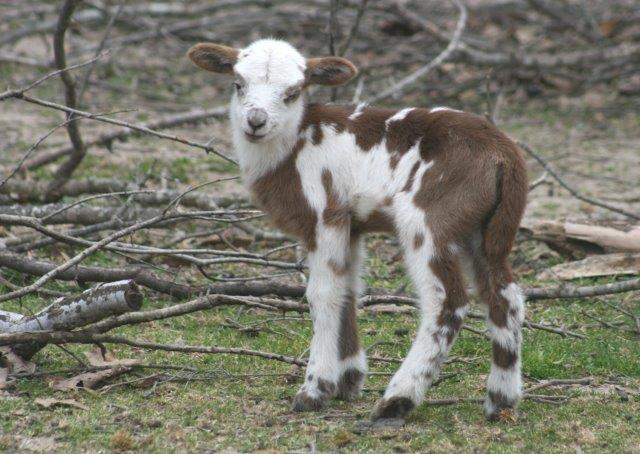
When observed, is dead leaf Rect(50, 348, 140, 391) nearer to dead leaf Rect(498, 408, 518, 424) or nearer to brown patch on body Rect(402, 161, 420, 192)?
brown patch on body Rect(402, 161, 420, 192)

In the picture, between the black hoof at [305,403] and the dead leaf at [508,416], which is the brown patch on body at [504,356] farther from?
the black hoof at [305,403]

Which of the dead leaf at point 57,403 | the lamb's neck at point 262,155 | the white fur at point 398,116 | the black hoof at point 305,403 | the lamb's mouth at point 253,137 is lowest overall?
the black hoof at point 305,403

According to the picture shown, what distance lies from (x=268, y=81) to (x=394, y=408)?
1.94 meters

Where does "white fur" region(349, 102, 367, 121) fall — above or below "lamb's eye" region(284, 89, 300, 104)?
below

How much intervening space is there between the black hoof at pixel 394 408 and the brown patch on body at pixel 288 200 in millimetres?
970

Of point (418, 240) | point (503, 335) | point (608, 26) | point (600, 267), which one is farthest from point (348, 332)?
point (608, 26)

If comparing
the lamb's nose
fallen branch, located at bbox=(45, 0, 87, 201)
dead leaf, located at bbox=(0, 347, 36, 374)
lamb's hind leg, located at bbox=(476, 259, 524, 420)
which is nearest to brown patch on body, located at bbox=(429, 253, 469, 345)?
lamb's hind leg, located at bbox=(476, 259, 524, 420)

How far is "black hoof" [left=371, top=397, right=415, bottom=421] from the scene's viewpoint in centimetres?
533

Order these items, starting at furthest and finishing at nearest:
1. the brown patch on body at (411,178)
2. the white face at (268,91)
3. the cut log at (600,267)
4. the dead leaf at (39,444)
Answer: the cut log at (600,267) < the white face at (268,91) < the brown patch on body at (411,178) < the dead leaf at (39,444)

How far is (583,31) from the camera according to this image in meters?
14.5

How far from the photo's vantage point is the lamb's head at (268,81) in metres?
5.89

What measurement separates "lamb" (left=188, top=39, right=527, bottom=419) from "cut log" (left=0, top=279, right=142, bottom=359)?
3.04ft

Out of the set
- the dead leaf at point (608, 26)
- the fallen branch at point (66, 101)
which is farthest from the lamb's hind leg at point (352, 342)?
the dead leaf at point (608, 26)

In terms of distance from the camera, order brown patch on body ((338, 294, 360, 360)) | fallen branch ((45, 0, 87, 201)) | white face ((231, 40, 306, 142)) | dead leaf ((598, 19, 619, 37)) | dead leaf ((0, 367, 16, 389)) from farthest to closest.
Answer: dead leaf ((598, 19, 619, 37))
fallen branch ((45, 0, 87, 201))
brown patch on body ((338, 294, 360, 360))
white face ((231, 40, 306, 142))
dead leaf ((0, 367, 16, 389))
